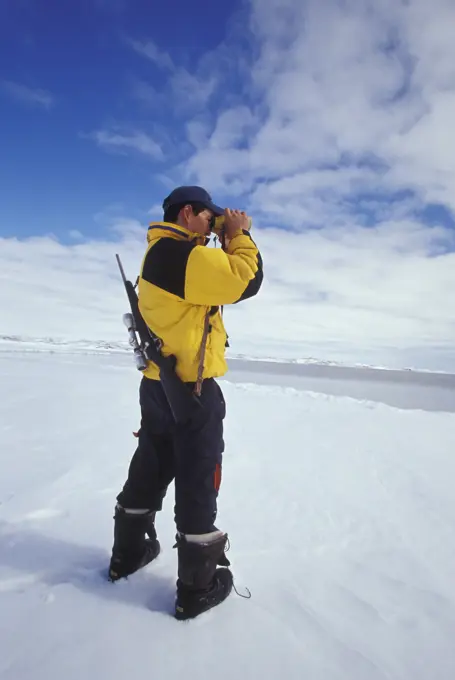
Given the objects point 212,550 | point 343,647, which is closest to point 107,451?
point 212,550

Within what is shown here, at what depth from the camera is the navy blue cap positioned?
242cm

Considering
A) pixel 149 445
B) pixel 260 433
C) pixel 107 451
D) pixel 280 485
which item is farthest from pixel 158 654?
pixel 260 433

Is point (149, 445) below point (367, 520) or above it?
above

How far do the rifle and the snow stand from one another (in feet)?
3.47

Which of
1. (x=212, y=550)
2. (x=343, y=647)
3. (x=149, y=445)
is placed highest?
(x=149, y=445)

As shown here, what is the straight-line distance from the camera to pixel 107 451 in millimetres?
4902

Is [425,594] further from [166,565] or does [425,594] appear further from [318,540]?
[166,565]

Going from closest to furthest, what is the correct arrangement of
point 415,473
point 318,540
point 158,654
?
point 158,654, point 318,540, point 415,473

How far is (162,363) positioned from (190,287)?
1.59 ft

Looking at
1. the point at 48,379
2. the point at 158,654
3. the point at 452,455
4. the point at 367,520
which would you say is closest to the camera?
the point at 158,654

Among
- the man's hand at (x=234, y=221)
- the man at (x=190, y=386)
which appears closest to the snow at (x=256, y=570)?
the man at (x=190, y=386)

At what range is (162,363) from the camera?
229 centimetres

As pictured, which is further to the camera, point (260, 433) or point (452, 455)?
point (260, 433)

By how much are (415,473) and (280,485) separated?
5.75 ft
